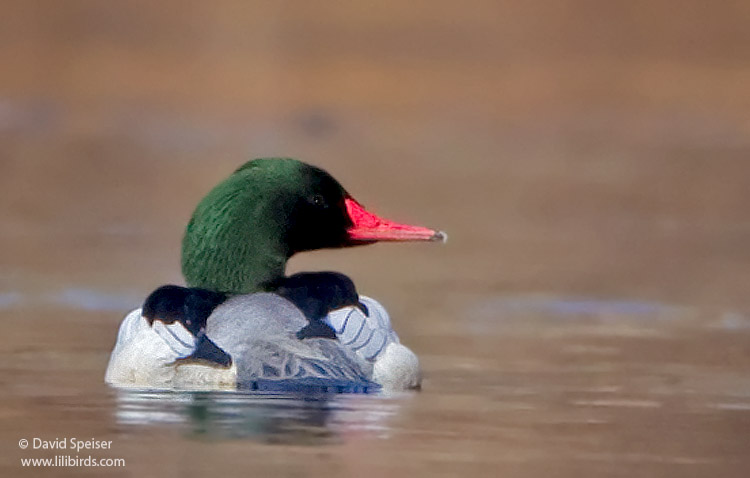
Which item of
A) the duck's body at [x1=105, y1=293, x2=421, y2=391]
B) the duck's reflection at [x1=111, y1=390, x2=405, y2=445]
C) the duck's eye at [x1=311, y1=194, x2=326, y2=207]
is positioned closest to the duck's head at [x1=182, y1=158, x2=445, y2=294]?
the duck's eye at [x1=311, y1=194, x2=326, y2=207]

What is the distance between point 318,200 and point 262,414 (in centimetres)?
171

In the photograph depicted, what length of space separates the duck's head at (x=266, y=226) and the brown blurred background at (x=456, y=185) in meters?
0.74

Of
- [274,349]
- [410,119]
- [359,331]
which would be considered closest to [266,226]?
[359,331]

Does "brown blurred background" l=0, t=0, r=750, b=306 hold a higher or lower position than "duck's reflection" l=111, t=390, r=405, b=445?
higher

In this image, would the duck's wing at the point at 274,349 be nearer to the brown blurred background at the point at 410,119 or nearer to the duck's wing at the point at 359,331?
the duck's wing at the point at 359,331

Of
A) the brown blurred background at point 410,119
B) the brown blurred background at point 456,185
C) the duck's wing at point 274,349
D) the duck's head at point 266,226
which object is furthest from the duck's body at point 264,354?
the brown blurred background at point 410,119

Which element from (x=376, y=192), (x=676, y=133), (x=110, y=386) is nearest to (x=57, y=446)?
(x=110, y=386)

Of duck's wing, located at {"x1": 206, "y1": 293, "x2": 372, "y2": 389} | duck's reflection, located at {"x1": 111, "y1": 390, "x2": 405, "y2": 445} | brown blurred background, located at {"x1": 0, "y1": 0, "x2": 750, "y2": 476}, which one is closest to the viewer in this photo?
duck's reflection, located at {"x1": 111, "y1": 390, "x2": 405, "y2": 445}

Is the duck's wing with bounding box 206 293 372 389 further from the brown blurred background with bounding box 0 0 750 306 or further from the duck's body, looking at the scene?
the brown blurred background with bounding box 0 0 750 306

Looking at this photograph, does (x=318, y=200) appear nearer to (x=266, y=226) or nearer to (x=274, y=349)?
(x=266, y=226)

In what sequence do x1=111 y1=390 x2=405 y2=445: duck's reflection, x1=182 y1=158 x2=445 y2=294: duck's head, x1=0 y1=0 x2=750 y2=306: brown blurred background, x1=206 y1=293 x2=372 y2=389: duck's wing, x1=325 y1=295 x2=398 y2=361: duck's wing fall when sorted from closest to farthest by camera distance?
x1=111 y1=390 x2=405 y2=445: duck's reflection → x1=206 y1=293 x2=372 y2=389: duck's wing → x1=325 y1=295 x2=398 y2=361: duck's wing → x1=182 y1=158 x2=445 y2=294: duck's head → x1=0 y1=0 x2=750 y2=306: brown blurred background

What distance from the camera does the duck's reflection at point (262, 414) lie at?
8969 mm

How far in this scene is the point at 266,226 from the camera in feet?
34.6

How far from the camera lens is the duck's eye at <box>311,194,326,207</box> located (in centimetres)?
1066
